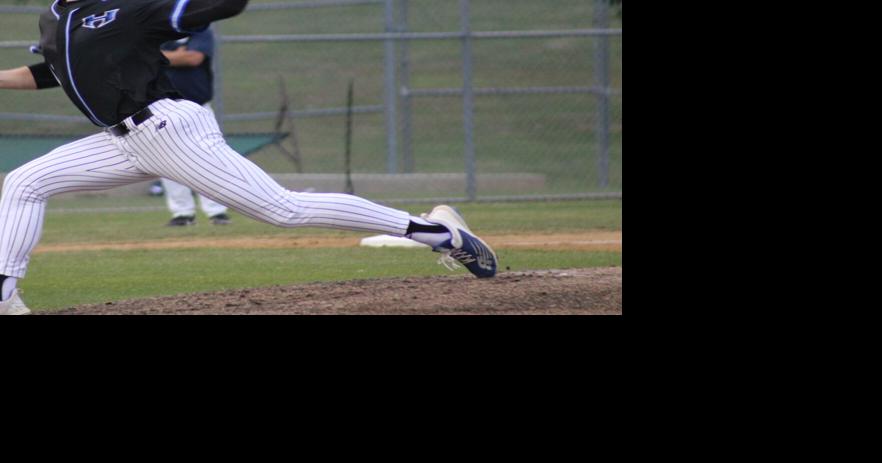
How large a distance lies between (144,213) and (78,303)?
5.81 meters

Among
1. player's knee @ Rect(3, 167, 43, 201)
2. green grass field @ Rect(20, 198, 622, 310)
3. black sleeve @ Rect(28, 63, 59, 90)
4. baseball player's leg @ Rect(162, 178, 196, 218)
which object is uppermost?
black sleeve @ Rect(28, 63, 59, 90)

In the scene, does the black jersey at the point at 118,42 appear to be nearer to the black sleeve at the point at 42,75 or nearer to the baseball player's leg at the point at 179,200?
the black sleeve at the point at 42,75

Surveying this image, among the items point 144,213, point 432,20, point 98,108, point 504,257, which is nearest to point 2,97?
point 144,213

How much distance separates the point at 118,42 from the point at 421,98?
15301mm

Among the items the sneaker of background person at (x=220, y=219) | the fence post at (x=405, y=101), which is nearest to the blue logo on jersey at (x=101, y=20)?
the sneaker of background person at (x=220, y=219)

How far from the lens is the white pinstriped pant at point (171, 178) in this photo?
554cm

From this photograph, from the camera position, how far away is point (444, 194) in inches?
538

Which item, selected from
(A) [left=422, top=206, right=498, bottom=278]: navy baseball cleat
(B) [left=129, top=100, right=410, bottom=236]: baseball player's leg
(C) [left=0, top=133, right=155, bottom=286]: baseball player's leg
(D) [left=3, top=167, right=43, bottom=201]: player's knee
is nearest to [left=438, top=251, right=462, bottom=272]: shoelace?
(A) [left=422, top=206, right=498, bottom=278]: navy baseball cleat

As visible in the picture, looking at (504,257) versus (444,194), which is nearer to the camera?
(504,257)

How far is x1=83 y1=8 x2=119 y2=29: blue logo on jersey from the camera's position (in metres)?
5.39

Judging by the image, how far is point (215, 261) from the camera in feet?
29.5

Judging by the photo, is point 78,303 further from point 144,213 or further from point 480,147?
point 480,147

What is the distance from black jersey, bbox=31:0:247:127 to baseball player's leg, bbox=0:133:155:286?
29 cm

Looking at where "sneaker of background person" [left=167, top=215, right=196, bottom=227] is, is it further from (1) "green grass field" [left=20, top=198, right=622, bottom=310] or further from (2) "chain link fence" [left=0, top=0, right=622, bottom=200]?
(2) "chain link fence" [left=0, top=0, right=622, bottom=200]
